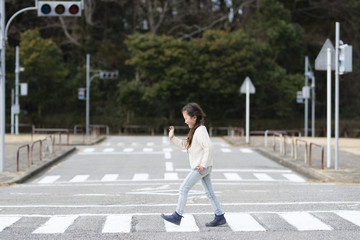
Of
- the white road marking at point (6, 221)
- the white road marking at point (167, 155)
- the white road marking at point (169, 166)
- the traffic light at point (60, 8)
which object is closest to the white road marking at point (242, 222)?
the white road marking at point (6, 221)

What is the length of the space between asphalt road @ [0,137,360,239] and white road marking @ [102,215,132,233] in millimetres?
13

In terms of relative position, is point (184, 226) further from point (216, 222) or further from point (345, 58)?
point (345, 58)

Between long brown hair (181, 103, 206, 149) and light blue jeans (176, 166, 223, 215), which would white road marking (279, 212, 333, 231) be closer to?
light blue jeans (176, 166, 223, 215)

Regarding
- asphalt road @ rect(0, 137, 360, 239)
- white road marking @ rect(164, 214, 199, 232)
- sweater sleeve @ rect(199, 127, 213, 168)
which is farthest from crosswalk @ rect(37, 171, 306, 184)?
sweater sleeve @ rect(199, 127, 213, 168)

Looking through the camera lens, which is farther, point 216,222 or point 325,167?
point 325,167

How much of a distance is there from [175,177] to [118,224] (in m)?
9.53

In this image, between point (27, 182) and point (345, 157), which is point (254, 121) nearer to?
point (345, 157)

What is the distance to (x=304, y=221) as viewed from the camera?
9.38 meters

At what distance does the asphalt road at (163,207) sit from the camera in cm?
854

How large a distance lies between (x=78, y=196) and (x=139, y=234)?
5236 millimetres

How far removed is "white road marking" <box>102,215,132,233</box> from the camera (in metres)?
8.70

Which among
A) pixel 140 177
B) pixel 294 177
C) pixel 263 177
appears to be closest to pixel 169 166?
pixel 140 177

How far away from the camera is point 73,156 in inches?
1081

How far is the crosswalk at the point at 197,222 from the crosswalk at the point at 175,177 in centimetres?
780
